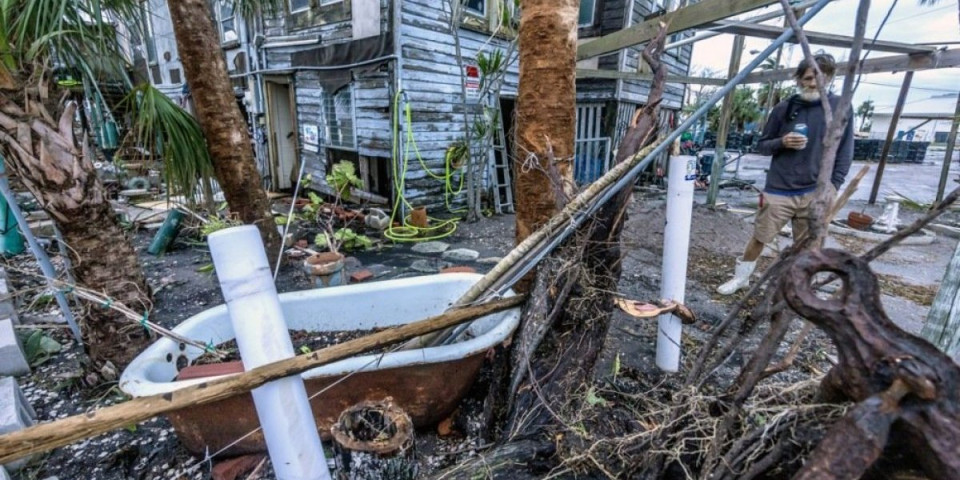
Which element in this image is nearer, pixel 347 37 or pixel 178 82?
pixel 347 37

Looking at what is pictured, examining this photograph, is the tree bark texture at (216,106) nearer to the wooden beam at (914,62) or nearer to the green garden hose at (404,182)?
the green garden hose at (404,182)

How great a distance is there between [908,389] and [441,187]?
16.6 feet

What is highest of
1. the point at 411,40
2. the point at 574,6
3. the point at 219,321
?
the point at 411,40

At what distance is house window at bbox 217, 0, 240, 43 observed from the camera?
6466mm

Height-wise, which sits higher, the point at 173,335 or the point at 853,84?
the point at 853,84

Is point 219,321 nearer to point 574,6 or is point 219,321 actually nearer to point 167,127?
point 167,127

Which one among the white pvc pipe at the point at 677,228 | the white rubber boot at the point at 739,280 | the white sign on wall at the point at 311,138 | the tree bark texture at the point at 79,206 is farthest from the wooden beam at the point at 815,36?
the white sign on wall at the point at 311,138

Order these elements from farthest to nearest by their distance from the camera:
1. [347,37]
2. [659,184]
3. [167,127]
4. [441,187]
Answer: [659,184] < [441,187] < [347,37] < [167,127]

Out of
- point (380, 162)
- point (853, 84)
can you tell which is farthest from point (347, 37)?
point (853, 84)

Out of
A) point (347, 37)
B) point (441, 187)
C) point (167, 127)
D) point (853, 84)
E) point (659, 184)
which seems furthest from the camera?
point (659, 184)

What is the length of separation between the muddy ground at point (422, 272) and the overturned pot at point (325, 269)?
75 cm

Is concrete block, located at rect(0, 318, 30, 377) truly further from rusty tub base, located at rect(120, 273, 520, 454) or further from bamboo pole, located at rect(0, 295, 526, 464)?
bamboo pole, located at rect(0, 295, 526, 464)

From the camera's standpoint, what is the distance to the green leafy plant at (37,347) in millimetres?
2225

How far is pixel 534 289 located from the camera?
58.5 inches
